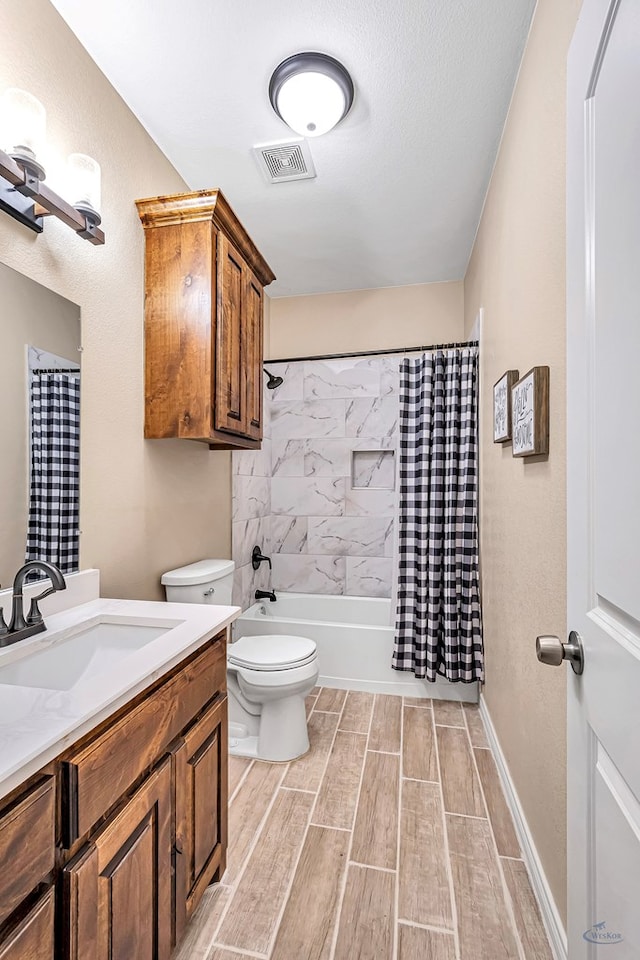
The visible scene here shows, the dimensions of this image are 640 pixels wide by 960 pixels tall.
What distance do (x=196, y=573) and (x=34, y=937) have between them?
1388 mm

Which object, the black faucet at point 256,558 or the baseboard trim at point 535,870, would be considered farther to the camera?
the black faucet at point 256,558

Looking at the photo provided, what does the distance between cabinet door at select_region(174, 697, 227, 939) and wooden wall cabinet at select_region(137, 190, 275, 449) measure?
1.05m

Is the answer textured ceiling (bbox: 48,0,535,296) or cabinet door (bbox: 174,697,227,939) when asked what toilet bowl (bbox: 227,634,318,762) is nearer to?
cabinet door (bbox: 174,697,227,939)

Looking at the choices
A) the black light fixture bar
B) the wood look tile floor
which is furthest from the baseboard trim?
the black light fixture bar

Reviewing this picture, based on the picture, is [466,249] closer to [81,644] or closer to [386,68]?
[386,68]

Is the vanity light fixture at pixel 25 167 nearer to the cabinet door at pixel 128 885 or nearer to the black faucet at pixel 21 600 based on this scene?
the black faucet at pixel 21 600

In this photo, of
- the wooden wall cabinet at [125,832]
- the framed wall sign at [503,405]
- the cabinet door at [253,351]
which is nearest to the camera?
the wooden wall cabinet at [125,832]

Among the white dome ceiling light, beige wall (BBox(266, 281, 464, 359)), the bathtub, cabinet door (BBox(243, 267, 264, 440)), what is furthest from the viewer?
beige wall (BBox(266, 281, 464, 359))

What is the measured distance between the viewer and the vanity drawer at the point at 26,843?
0.66 meters

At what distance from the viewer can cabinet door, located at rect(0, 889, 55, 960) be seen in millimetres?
Answer: 665

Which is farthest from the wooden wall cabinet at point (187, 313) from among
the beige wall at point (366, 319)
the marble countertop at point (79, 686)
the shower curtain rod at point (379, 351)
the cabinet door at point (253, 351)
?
the beige wall at point (366, 319)

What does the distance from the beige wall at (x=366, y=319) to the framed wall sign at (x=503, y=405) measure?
137cm

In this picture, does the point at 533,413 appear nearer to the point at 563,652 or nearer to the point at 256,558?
the point at 563,652

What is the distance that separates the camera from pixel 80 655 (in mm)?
1307
